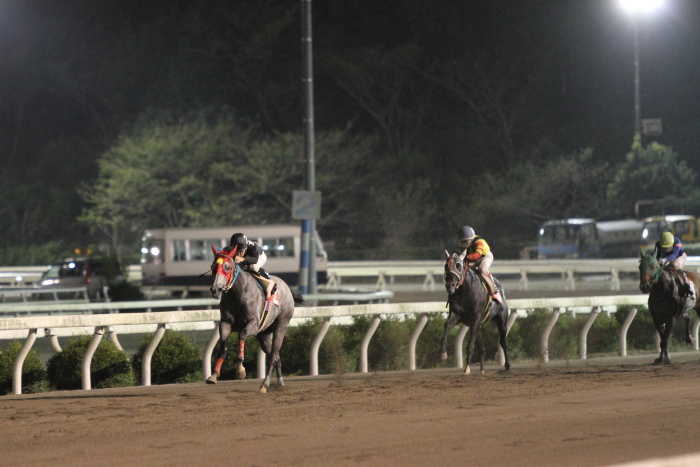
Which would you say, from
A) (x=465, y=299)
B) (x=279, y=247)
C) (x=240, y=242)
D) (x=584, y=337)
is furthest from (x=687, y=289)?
(x=279, y=247)

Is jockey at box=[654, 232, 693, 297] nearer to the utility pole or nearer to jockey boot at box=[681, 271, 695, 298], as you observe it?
jockey boot at box=[681, 271, 695, 298]

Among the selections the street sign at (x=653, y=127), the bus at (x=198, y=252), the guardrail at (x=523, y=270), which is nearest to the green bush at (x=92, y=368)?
the bus at (x=198, y=252)

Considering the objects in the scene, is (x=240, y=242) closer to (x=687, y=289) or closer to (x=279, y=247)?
(x=687, y=289)


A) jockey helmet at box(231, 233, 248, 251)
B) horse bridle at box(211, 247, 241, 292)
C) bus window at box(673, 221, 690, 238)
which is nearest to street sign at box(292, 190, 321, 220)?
jockey helmet at box(231, 233, 248, 251)

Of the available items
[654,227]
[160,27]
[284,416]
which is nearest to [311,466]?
[284,416]

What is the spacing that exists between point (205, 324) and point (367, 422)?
476 cm

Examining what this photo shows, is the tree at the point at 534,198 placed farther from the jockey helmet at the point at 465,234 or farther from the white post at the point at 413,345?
the jockey helmet at the point at 465,234

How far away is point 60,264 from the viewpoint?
27484 mm

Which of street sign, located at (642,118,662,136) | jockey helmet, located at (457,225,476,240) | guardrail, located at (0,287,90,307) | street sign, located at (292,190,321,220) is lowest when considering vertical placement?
guardrail, located at (0,287,90,307)

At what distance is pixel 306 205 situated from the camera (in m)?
17.5

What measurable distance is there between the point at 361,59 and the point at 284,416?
1862 inches

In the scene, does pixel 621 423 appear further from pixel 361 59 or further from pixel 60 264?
pixel 361 59

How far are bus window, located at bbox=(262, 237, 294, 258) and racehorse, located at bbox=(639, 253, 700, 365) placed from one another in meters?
18.2

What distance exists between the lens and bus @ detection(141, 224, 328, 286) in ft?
96.1
